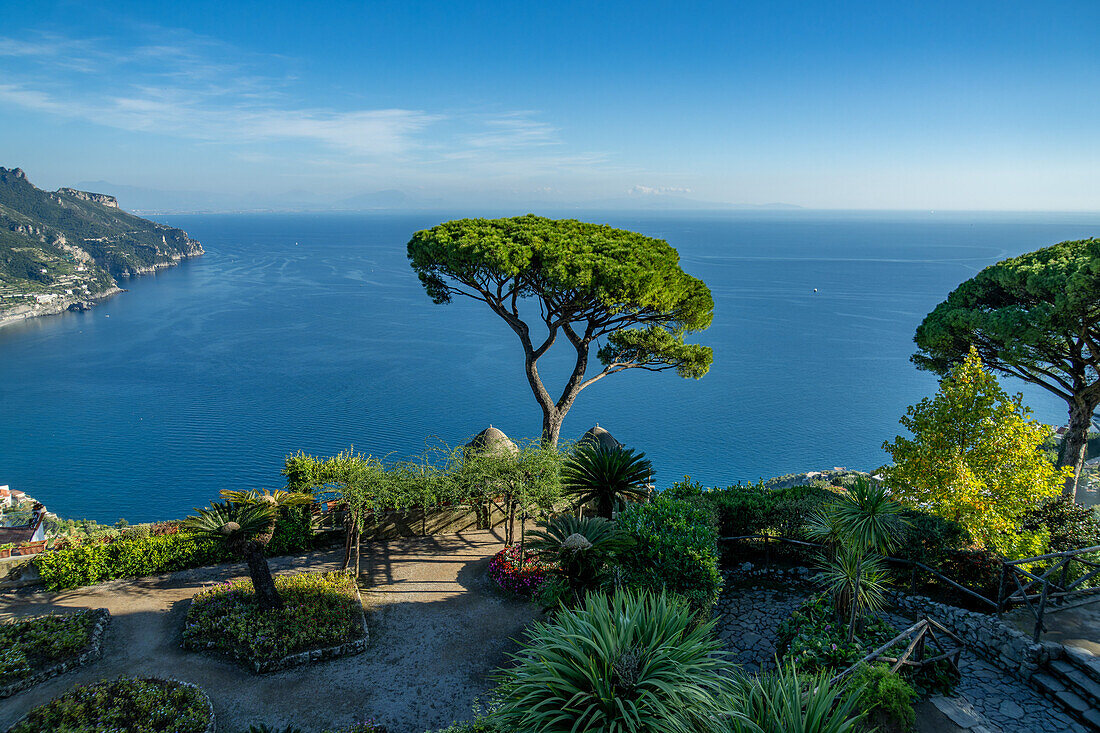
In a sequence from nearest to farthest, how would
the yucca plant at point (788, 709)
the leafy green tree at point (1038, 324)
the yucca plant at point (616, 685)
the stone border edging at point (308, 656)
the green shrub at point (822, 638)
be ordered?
the yucca plant at point (788, 709)
the yucca plant at point (616, 685)
the green shrub at point (822, 638)
the stone border edging at point (308, 656)
the leafy green tree at point (1038, 324)

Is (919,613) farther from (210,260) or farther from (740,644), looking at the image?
(210,260)

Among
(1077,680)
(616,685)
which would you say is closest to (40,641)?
(616,685)

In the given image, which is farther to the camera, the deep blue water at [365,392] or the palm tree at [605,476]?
the deep blue water at [365,392]

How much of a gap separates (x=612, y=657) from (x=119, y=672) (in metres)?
8.92

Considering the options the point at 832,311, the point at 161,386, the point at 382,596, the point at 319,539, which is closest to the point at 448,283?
the point at 319,539

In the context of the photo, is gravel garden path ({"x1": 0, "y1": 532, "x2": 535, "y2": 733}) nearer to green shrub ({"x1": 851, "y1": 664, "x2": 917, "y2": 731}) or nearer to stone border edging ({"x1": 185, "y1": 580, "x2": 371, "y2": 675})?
stone border edging ({"x1": 185, "y1": 580, "x2": 371, "y2": 675})

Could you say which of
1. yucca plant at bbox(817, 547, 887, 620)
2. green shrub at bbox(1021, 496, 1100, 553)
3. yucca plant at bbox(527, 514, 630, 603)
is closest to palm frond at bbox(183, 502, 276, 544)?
yucca plant at bbox(527, 514, 630, 603)

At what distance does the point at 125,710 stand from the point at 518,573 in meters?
6.98

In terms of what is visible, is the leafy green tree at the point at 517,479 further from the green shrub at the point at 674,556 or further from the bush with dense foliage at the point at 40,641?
the bush with dense foliage at the point at 40,641

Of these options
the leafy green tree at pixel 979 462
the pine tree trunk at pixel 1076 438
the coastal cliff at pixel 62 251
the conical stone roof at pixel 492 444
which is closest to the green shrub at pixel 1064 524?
the leafy green tree at pixel 979 462

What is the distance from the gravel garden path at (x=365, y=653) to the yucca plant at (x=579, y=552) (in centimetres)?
206

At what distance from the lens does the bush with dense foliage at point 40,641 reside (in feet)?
32.6

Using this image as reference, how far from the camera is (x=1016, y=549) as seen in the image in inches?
457

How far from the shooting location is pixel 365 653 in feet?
36.3
